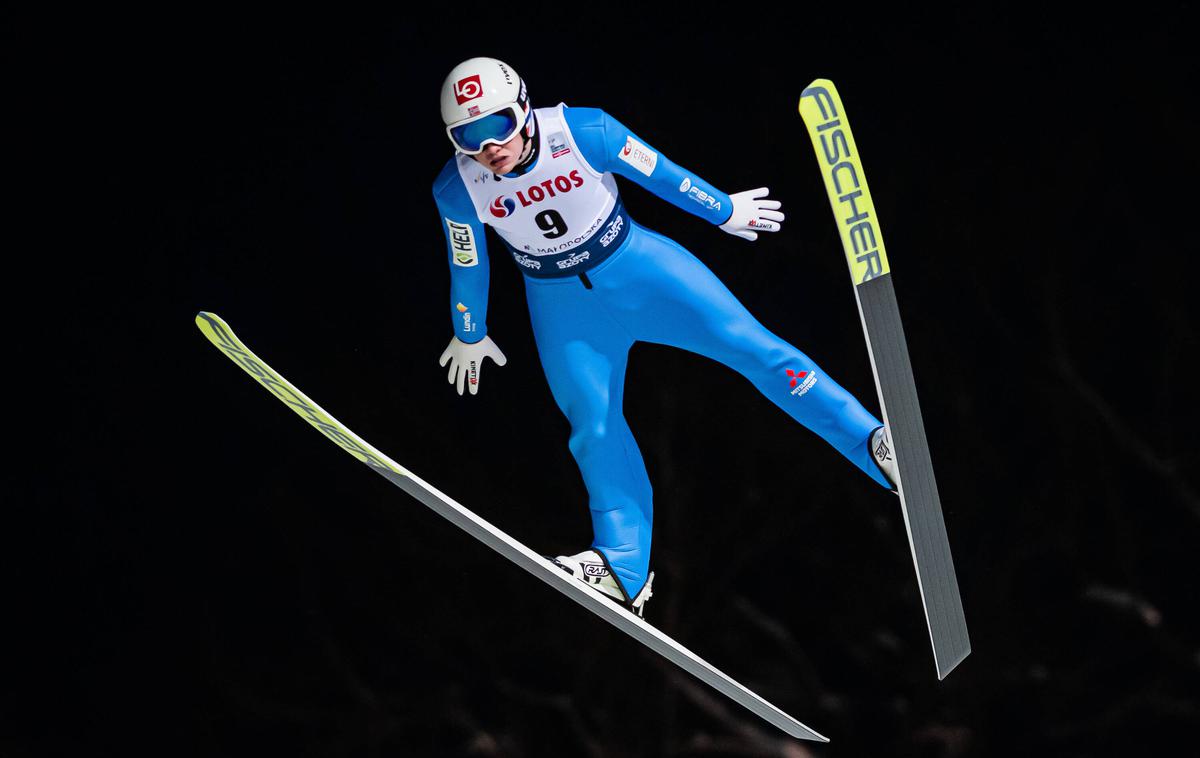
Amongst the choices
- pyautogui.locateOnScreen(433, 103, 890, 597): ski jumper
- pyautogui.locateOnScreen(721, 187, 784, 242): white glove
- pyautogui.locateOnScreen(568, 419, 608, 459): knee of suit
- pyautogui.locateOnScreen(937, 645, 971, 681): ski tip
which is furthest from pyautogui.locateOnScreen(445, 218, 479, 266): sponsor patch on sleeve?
pyautogui.locateOnScreen(937, 645, 971, 681): ski tip

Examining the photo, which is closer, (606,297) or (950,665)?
(606,297)

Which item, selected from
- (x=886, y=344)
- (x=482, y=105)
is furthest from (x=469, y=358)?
(x=886, y=344)

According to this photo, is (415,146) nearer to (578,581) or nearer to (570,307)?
Result: (570,307)

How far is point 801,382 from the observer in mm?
3258

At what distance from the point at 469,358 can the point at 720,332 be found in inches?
21.6

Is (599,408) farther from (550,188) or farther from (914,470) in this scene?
(914,470)

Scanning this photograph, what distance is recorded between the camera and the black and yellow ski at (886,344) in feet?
9.78

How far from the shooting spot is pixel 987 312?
3826 mm

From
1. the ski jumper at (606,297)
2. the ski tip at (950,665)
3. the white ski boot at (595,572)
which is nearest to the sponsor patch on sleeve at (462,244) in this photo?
the ski jumper at (606,297)

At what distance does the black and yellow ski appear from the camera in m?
2.98

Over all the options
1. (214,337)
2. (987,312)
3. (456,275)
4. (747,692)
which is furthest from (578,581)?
Result: (987,312)

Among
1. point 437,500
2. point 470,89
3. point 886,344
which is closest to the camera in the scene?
point 470,89

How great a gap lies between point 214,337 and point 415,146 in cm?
65

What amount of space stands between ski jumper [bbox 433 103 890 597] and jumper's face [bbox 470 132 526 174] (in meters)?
0.05
